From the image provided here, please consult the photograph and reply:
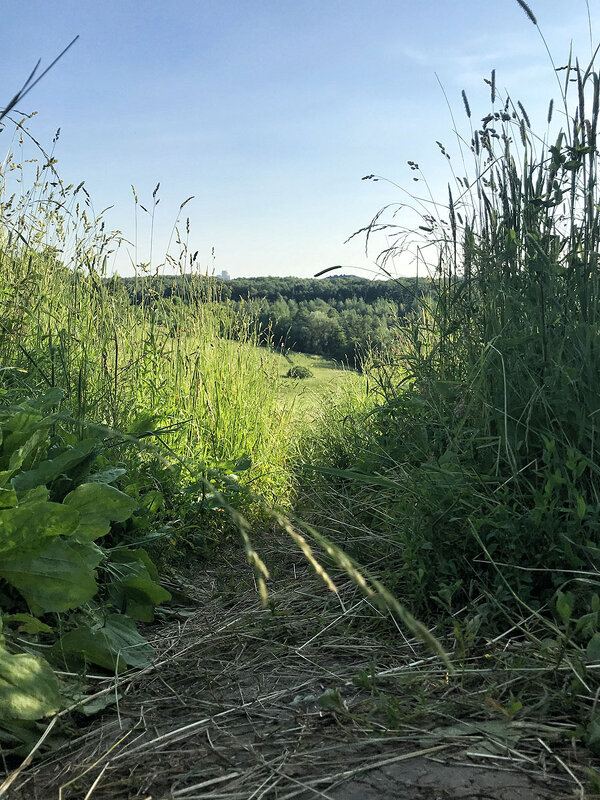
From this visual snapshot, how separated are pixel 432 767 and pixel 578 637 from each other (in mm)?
584

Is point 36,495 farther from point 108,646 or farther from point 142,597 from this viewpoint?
point 142,597

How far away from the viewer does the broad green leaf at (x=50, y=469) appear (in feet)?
5.48

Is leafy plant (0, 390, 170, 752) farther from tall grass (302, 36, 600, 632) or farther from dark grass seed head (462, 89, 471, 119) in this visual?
dark grass seed head (462, 89, 471, 119)

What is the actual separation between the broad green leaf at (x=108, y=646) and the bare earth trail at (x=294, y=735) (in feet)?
0.17

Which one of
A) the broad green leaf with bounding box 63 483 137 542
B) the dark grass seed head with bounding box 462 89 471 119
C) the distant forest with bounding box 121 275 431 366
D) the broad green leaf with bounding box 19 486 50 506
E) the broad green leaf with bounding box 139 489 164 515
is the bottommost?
the broad green leaf with bounding box 139 489 164 515

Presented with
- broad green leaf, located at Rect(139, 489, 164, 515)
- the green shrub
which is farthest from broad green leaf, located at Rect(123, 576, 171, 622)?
Result: the green shrub

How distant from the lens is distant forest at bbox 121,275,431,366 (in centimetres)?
434

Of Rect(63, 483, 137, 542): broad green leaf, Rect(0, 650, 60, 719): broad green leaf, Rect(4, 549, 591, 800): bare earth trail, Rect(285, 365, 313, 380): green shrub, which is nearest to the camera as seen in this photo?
Rect(4, 549, 591, 800): bare earth trail

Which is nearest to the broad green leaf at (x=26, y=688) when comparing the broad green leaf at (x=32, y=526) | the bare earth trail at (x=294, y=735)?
the bare earth trail at (x=294, y=735)

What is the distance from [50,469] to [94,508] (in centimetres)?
19

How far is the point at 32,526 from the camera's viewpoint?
1441 millimetres

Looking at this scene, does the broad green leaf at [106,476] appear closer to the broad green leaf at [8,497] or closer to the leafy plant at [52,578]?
the leafy plant at [52,578]

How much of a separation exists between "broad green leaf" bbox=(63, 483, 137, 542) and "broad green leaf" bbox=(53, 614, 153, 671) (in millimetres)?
244

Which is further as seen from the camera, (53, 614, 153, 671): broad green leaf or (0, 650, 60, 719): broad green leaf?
(53, 614, 153, 671): broad green leaf
